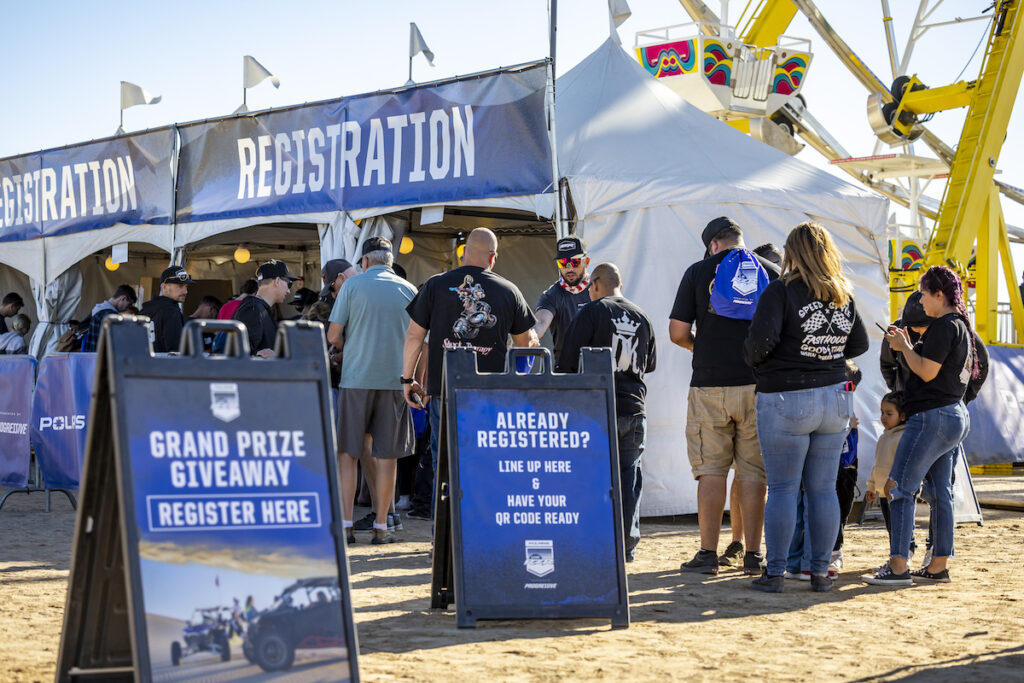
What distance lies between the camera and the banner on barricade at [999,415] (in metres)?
11.9

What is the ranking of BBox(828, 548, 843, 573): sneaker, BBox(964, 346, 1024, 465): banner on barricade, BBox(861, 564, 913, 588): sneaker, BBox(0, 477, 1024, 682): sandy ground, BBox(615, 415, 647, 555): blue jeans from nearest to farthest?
BBox(0, 477, 1024, 682): sandy ground
BBox(861, 564, 913, 588): sneaker
BBox(828, 548, 843, 573): sneaker
BBox(615, 415, 647, 555): blue jeans
BBox(964, 346, 1024, 465): banner on barricade

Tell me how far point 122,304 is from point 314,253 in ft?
13.5

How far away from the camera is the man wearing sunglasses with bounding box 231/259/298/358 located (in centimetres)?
776

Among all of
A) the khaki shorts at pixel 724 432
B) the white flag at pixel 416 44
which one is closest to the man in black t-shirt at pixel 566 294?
the khaki shorts at pixel 724 432

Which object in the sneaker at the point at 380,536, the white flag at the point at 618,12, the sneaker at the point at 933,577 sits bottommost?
the sneaker at the point at 933,577

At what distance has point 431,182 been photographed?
29.7 feet

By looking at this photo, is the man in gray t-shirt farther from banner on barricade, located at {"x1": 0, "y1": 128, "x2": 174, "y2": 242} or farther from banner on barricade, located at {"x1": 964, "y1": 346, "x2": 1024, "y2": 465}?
banner on barricade, located at {"x1": 964, "y1": 346, "x2": 1024, "y2": 465}

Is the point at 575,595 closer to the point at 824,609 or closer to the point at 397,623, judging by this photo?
the point at 397,623

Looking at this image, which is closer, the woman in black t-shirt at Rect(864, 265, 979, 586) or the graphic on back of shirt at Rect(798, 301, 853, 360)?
the graphic on back of shirt at Rect(798, 301, 853, 360)

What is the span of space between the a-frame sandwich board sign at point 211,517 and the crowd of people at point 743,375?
2503mm

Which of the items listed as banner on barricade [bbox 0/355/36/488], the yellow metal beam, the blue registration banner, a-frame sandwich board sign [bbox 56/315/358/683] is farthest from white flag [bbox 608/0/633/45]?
the yellow metal beam

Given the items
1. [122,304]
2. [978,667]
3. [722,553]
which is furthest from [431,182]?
[978,667]

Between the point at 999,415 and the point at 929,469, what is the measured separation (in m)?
7.22

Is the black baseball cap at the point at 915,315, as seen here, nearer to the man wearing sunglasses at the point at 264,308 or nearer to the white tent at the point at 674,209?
the white tent at the point at 674,209
